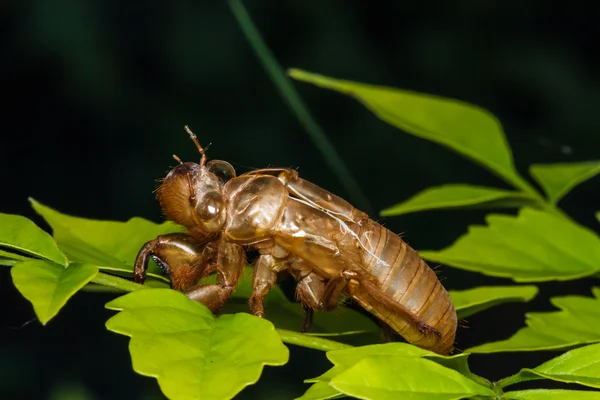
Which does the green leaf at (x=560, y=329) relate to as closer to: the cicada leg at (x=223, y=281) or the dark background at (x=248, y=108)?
the cicada leg at (x=223, y=281)

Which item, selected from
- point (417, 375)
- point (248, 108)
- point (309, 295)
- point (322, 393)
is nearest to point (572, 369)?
point (417, 375)

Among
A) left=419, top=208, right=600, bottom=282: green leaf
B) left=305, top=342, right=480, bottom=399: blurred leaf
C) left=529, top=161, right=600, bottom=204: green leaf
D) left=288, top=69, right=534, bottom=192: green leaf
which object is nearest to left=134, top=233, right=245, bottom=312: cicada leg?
left=305, top=342, right=480, bottom=399: blurred leaf

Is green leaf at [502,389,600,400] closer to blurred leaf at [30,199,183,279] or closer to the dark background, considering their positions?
blurred leaf at [30,199,183,279]

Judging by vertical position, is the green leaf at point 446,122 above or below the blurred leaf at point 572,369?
above

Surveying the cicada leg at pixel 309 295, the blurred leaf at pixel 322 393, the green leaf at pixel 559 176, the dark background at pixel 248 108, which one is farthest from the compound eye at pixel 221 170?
the dark background at pixel 248 108

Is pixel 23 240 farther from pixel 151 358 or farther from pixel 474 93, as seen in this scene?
pixel 474 93

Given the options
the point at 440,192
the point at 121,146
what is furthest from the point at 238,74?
the point at 440,192
